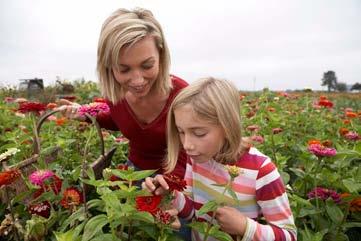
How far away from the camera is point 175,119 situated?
1514 millimetres

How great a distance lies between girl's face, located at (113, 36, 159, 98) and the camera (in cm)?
181

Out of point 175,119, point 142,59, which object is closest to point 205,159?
point 175,119

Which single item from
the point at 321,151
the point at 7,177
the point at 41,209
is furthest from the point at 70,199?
the point at 321,151

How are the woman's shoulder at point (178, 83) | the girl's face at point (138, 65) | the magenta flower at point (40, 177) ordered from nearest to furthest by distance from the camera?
the magenta flower at point (40, 177)
the girl's face at point (138, 65)
the woman's shoulder at point (178, 83)

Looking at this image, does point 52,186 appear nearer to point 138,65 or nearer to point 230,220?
point 138,65

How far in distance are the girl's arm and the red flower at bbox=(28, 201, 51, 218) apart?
67 cm

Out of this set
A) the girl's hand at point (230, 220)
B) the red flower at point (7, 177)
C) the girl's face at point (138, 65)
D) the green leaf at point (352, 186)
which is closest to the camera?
the girl's hand at point (230, 220)

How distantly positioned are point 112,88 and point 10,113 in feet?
8.10

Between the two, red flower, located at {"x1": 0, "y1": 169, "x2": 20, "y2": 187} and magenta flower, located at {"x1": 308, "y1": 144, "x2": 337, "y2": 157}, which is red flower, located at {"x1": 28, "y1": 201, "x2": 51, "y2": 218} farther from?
magenta flower, located at {"x1": 308, "y1": 144, "x2": 337, "y2": 157}

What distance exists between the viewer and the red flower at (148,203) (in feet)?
3.96

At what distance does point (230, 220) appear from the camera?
4.46ft

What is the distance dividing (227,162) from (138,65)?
565 mm

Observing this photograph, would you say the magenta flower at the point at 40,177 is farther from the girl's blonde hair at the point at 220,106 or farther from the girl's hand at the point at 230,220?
the girl's hand at the point at 230,220

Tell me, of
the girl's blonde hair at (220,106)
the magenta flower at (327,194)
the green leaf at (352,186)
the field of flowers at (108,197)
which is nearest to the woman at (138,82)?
the field of flowers at (108,197)
